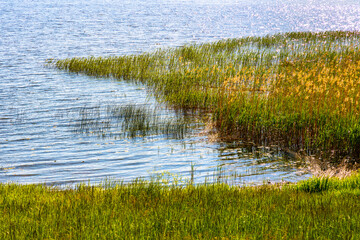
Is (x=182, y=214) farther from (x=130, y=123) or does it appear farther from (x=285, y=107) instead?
(x=130, y=123)

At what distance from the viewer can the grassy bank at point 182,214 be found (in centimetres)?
518

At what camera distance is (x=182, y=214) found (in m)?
5.95

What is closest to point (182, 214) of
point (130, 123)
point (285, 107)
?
point (285, 107)

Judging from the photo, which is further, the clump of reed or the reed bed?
the clump of reed

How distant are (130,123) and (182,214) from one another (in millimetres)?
10370

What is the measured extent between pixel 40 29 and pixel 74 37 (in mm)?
10344

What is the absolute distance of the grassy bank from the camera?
518cm

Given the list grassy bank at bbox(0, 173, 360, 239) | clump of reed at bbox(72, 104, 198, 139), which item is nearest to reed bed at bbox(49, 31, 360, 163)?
clump of reed at bbox(72, 104, 198, 139)

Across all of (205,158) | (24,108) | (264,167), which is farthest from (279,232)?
(24,108)

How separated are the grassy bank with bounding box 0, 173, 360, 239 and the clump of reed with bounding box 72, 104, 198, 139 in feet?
A: 24.0

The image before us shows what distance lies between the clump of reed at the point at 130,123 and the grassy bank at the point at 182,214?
7301 millimetres

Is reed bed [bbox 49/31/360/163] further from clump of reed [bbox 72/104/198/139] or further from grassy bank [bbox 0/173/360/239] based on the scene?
grassy bank [bbox 0/173/360/239]

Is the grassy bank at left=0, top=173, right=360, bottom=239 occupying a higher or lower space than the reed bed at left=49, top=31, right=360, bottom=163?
higher

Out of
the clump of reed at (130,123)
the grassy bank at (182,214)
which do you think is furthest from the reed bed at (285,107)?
the grassy bank at (182,214)
